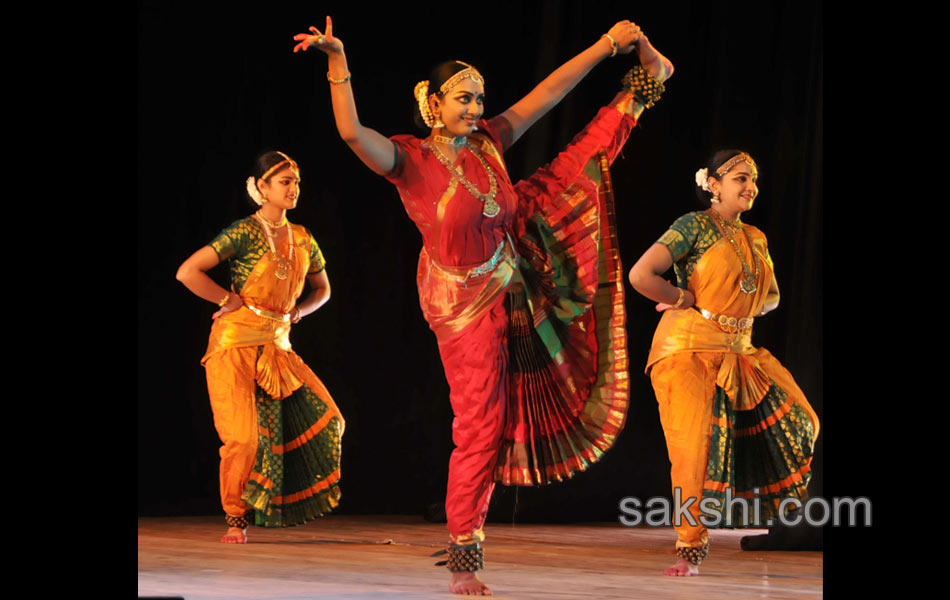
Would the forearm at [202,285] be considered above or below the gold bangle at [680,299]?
above

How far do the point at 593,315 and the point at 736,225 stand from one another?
2.76ft

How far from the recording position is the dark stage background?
5.88m

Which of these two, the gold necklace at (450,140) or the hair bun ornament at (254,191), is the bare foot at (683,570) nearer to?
the gold necklace at (450,140)

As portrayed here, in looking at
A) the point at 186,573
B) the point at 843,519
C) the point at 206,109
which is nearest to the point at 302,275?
the point at 206,109

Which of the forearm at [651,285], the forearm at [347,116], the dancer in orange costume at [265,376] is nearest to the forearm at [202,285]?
the dancer in orange costume at [265,376]

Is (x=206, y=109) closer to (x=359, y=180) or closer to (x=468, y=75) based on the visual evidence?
(x=359, y=180)

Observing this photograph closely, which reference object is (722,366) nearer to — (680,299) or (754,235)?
(680,299)

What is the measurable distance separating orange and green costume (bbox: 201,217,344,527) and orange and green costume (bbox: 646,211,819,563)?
164 cm

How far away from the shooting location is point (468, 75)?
3.40 metres

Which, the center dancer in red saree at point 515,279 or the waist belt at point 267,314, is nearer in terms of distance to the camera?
the center dancer in red saree at point 515,279

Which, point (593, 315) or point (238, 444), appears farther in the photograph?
point (238, 444)

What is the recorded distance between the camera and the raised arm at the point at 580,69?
351 centimetres

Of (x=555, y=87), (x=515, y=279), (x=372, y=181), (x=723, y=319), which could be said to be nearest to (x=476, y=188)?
(x=515, y=279)

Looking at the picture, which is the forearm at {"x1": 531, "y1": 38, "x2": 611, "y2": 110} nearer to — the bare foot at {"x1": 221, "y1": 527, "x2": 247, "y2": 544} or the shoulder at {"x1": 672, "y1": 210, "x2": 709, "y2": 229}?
the shoulder at {"x1": 672, "y1": 210, "x2": 709, "y2": 229}
